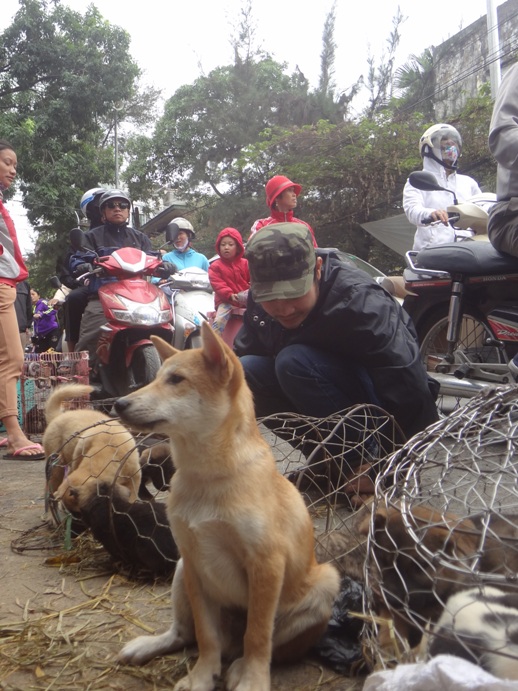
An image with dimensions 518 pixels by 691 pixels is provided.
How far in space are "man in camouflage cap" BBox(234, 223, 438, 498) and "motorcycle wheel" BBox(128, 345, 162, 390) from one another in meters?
2.16

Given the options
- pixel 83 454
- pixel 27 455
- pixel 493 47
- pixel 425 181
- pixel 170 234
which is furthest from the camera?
pixel 493 47

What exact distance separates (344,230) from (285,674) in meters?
16.8

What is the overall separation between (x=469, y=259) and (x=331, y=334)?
4.53ft

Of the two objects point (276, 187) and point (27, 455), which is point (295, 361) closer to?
point (27, 455)

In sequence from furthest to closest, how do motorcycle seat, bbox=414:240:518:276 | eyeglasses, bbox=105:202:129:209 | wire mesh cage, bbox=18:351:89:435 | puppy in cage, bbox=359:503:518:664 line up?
1. eyeglasses, bbox=105:202:129:209
2. wire mesh cage, bbox=18:351:89:435
3. motorcycle seat, bbox=414:240:518:276
4. puppy in cage, bbox=359:503:518:664

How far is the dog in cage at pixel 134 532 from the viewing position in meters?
2.61

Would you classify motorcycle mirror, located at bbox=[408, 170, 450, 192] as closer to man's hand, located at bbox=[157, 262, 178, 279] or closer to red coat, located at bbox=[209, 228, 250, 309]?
red coat, located at bbox=[209, 228, 250, 309]

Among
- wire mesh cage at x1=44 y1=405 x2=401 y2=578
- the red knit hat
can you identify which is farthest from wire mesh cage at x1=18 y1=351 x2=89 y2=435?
the red knit hat

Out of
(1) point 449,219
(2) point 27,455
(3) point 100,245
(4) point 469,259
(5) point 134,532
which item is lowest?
(2) point 27,455

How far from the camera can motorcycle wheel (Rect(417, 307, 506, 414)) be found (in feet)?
14.1

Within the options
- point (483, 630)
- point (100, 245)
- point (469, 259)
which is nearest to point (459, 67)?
point (100, 245)

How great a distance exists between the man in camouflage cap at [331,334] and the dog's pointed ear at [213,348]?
3.07 feet

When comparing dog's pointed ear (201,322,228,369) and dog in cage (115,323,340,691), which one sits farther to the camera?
Result: dog's pointed ear (201,322,228,369)

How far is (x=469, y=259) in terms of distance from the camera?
4023 mm
